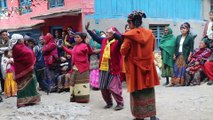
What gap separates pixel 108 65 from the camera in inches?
247

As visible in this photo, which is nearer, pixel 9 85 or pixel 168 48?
pixel 9 85

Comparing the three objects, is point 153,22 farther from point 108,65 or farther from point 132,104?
point 132,104

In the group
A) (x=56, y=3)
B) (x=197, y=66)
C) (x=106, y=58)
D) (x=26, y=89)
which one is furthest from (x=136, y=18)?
(x=56, y=3)

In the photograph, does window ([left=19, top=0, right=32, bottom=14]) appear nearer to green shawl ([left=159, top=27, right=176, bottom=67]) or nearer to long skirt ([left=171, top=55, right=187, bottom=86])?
green shawl ([left=159, top=27, right=176, bottom=67])

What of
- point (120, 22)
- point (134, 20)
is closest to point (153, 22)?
point (120, 22)

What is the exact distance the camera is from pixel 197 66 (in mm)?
9070

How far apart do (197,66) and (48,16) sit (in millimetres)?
5701

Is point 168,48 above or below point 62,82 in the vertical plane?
above

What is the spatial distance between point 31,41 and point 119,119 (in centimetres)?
429

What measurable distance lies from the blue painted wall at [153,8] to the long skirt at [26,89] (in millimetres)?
5467

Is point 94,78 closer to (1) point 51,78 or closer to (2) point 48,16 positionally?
(1) point 51,78

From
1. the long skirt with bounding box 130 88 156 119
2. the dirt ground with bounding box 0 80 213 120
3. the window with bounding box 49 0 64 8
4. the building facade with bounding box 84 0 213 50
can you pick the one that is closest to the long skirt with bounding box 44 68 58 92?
the dirt ground with bounding box 0 80 213 120

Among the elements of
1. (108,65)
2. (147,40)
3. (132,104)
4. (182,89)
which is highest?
(147,40)

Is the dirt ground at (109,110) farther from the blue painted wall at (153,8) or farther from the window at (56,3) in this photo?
Result: the window at (56,3)
